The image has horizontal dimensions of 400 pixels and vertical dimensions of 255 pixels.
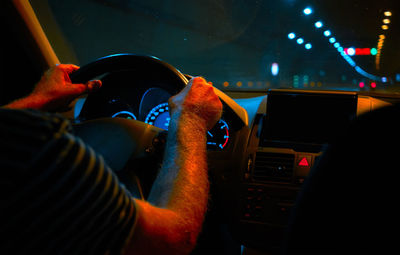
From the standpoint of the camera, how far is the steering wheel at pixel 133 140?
196 centimetres

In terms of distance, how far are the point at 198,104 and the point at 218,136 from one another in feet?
2.61

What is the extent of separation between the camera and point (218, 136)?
2467 millimetres

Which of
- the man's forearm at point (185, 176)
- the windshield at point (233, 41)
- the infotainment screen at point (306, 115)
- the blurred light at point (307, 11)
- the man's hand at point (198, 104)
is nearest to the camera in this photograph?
the man's forearm at point (185, 176)

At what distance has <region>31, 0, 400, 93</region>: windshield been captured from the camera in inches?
136

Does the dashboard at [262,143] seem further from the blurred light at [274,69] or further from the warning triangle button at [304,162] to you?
the blurred light at [274,69]

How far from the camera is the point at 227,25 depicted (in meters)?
4.70

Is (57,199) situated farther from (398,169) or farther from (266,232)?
(266,232)

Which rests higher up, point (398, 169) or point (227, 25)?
point (227, 25)

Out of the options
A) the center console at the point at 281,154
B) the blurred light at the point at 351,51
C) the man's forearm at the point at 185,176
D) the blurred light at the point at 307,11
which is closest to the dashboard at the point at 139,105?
the center console at the point at 281,154

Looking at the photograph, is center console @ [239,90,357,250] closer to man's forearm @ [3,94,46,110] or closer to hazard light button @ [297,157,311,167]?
hazard light button @ [297,157,311,167]

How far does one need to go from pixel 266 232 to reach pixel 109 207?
1.66 meters

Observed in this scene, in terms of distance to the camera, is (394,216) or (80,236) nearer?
(80,236)

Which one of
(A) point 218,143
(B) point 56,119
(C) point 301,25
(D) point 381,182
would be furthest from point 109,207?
(C) point 301,25

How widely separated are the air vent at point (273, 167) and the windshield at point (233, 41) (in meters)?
0.93
